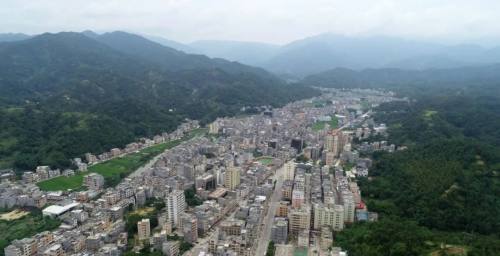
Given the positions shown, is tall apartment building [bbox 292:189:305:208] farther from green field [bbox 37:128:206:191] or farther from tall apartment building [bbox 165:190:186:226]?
green field [bbox 37:128:206:191]

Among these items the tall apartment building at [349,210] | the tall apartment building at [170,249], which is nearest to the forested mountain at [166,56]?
the tall apartment building at [349,210]

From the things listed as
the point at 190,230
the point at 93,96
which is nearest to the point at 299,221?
the point at 190,230

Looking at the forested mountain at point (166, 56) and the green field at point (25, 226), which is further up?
the forested mountain at point (166, 56)

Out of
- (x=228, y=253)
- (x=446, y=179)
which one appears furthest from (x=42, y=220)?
(x=446, y=179)

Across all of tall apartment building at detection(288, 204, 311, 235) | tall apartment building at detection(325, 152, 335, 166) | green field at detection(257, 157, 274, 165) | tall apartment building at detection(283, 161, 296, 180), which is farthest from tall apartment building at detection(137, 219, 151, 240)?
tall apartment building at detection(325, 152, 335, 166)

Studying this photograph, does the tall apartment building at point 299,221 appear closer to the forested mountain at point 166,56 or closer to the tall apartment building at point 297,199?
the tall apartment building at point 297,199

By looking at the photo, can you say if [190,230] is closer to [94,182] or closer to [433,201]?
[94,182]

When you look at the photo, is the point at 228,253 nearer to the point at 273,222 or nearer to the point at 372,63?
the point at 273,222
